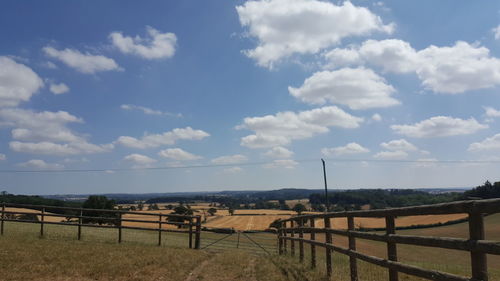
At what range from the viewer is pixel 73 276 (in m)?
9.23

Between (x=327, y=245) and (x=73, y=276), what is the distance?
19.4 feet

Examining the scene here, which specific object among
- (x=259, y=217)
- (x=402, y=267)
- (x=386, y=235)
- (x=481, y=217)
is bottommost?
(x=259, y=217)

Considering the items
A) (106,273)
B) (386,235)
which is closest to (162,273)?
(106,273)

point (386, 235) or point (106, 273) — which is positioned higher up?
point (386, 235)

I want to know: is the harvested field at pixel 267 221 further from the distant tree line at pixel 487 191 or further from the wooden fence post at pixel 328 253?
the distant tree line at pixel 487 191

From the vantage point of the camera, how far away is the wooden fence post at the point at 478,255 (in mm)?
4207

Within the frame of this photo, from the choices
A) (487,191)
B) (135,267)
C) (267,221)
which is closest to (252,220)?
(267,221)

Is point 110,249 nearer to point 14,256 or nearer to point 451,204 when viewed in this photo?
point 14,256

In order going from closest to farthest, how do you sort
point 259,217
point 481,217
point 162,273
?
point 481,217
point 162,273
point 259,217

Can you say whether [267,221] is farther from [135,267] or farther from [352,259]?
[352,259]

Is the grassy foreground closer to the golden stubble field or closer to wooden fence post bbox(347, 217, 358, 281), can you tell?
wooden fence post bbox(347, 217, 358, 281)

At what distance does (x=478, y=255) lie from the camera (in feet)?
13.9

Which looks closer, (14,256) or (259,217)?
(14,256)

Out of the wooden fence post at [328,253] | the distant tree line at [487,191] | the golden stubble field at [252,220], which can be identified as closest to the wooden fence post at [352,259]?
the wooden fence post at [328,253]
